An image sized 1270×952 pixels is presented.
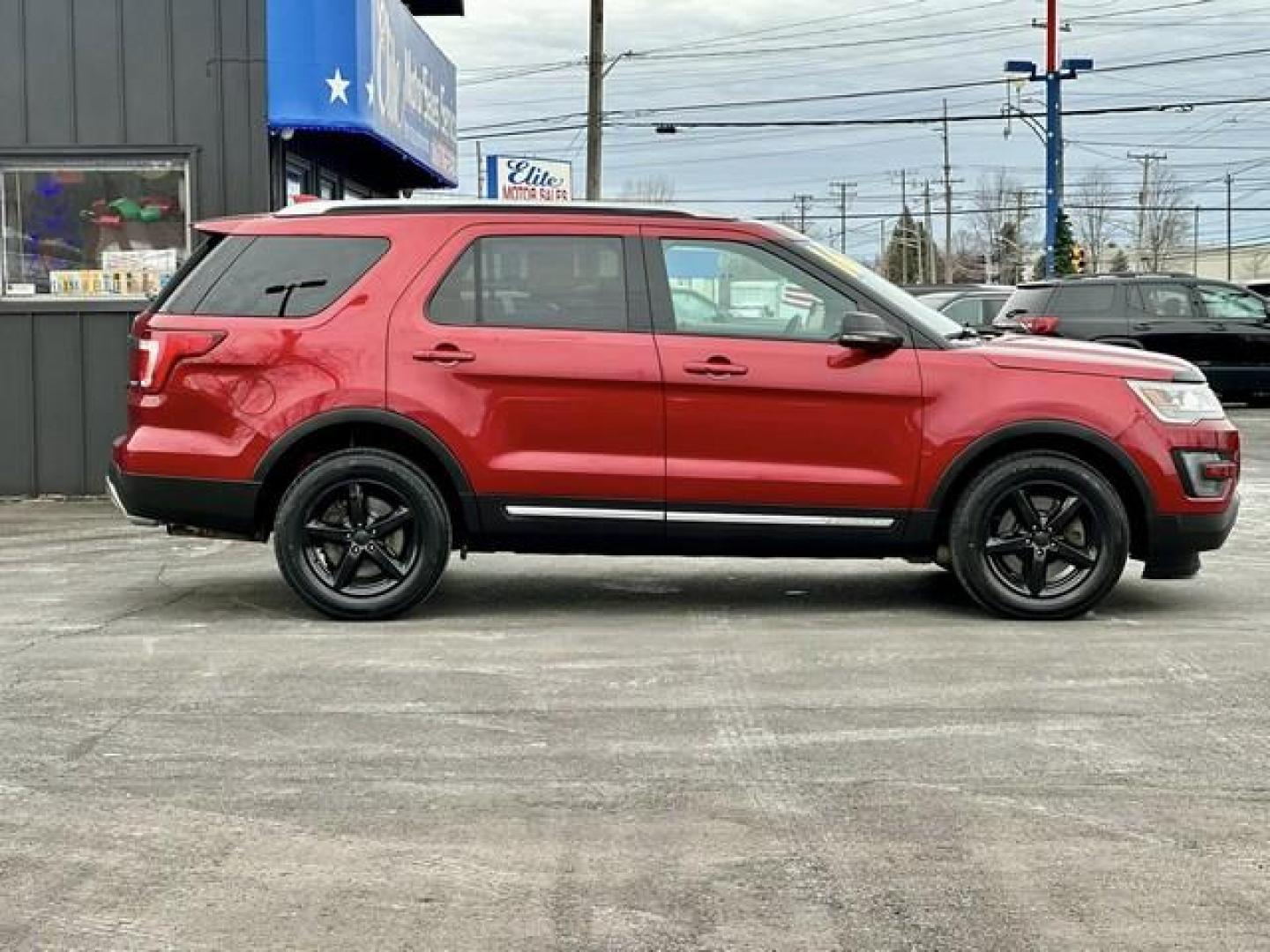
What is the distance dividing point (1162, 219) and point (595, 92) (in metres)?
84.8

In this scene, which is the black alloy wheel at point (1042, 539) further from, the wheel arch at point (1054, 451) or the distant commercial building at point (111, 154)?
the distant commercial building at point (111, 154)

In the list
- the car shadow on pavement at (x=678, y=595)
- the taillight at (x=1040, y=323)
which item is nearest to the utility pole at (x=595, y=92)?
the taillight at (x=1040, y=323)

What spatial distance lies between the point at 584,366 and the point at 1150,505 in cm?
265

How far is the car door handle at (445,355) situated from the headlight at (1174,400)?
300cm

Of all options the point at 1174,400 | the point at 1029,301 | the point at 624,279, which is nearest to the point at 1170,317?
the point at 1029,301

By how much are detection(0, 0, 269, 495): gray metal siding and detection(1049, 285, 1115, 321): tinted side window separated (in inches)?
455

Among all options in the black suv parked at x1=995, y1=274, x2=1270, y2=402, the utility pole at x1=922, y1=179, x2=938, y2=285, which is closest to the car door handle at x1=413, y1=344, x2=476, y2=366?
the black suv parked at x1=995, y1=274, x2=1270, y2=402

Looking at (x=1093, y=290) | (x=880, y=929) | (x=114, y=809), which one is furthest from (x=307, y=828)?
(x=1093, y=290)

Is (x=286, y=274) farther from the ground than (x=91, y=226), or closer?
closer

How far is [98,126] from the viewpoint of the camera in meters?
12.4

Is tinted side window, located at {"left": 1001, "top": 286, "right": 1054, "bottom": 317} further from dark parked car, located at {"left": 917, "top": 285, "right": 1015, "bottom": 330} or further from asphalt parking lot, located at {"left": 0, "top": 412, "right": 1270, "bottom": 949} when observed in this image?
asphalt parking lot, located at {"left": 0, "top": 412, "right": 1270, "bottom": 949}

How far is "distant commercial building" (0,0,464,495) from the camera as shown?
12312 mm

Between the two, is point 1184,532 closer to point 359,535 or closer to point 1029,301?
point 359,535

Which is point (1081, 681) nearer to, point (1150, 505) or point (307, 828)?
point (1150, 505)
